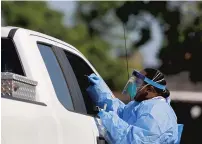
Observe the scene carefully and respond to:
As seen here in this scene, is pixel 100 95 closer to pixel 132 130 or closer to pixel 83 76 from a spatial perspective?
pixel 83 76

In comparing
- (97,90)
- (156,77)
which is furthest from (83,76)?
(156,77)

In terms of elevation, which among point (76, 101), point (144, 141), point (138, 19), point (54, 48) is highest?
point (138, 19)

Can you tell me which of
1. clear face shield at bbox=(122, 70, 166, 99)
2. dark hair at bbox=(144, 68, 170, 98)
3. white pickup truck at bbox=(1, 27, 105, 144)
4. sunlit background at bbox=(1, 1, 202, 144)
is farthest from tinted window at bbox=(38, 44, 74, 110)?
sunlit background at bbox=(1, 1, 202, 144)

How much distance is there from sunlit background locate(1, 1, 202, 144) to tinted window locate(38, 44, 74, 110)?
7.59 m

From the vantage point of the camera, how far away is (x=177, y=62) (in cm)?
1335

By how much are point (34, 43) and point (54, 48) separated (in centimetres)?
46

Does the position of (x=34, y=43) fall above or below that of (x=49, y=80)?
above

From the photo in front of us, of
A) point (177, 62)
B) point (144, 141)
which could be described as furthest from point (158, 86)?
point (177, 62)

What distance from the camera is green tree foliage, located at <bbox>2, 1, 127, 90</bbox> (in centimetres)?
2253

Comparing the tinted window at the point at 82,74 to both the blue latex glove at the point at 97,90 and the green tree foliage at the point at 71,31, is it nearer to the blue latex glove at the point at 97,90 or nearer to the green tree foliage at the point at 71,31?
the blue latex glove at the point at 97,90

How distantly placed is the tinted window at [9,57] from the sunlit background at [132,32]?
8.00 metres

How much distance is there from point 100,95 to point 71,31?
18740 millimetres

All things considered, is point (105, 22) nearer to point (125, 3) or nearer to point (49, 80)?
point (125, 3)

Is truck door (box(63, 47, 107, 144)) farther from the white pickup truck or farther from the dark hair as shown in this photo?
the dark hair
